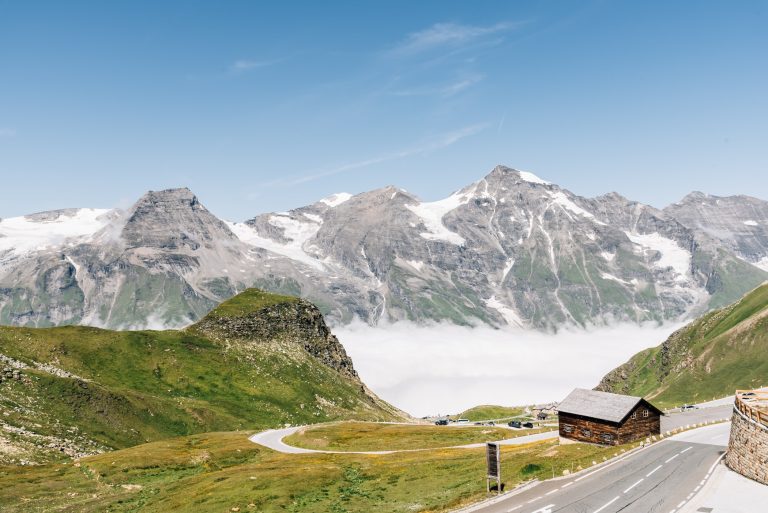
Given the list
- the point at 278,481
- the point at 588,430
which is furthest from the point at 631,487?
the point at 278,481

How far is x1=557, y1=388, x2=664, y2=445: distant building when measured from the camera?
85250 mm

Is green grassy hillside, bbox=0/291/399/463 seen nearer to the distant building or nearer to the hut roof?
the distant building

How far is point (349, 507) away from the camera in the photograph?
62.8m

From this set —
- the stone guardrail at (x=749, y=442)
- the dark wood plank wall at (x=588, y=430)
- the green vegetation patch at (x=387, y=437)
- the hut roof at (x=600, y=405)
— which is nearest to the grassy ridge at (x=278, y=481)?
the dark wood plank wall at (x=588, y=430)

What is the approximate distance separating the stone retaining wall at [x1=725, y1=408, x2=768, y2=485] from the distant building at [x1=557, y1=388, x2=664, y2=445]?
76.8 feet

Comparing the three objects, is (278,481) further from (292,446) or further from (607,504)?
(607,504)

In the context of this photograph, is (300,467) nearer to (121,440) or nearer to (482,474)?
(482,474)

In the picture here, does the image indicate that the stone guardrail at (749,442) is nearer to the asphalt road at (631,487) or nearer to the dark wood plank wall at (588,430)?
the asphalt road at (631,487)

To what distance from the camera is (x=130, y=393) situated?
5704 inches

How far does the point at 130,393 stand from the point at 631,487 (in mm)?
128464

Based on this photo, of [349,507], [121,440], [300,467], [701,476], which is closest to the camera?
[701,476]

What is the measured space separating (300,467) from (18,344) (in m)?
111

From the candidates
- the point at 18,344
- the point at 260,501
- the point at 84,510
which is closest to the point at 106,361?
the point at 18,344

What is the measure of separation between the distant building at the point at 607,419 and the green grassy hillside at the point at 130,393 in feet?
307
